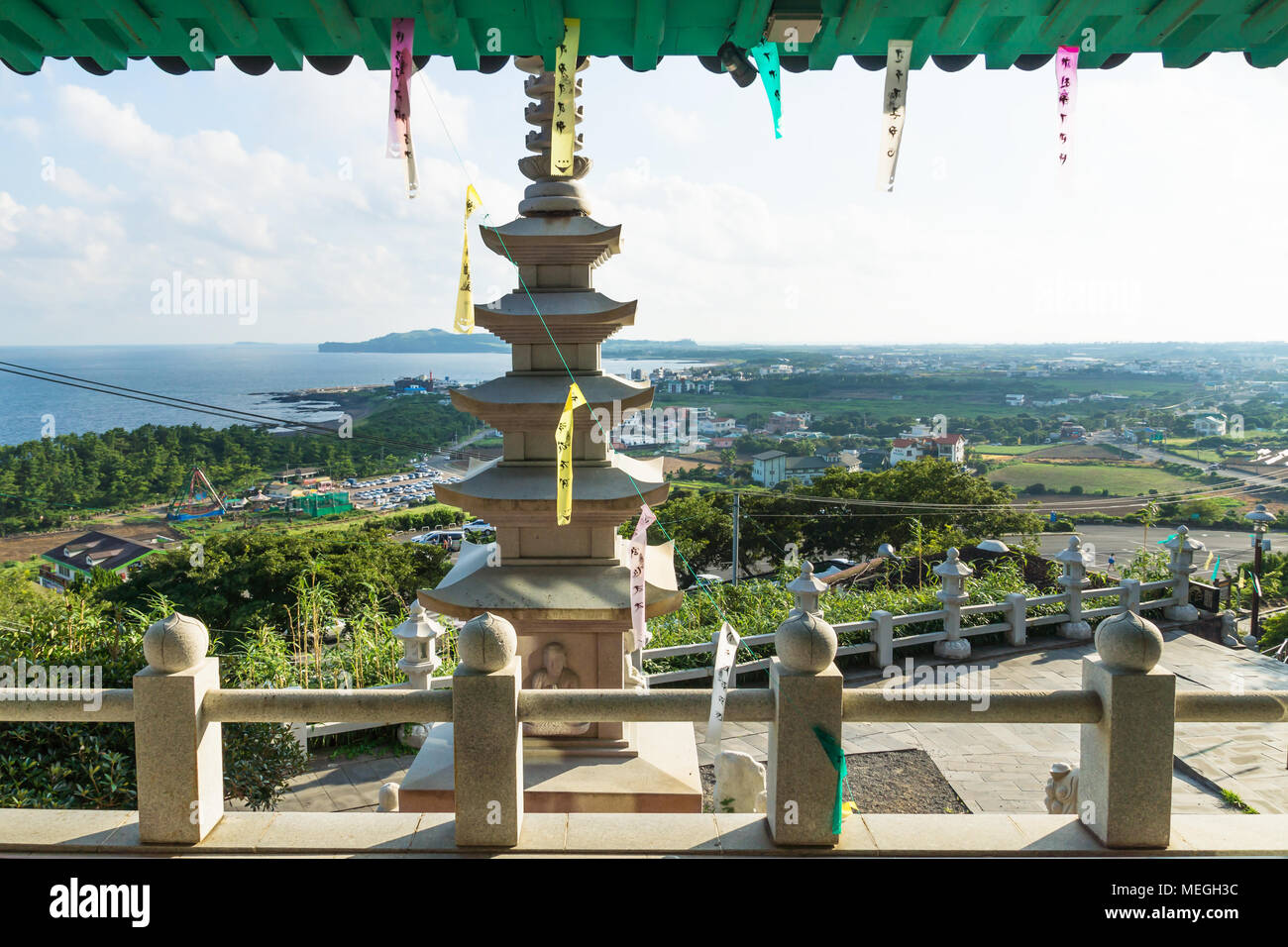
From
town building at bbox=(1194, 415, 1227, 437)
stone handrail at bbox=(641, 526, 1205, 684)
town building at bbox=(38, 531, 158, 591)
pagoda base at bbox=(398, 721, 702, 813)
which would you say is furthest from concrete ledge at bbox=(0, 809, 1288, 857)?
town building at bbox=(1194, 415, 1227, 437)

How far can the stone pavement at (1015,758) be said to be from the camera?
28.2ft

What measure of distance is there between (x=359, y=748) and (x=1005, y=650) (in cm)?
1047

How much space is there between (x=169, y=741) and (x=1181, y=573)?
1690 cm

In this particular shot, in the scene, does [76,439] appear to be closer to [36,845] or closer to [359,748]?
[359,748]

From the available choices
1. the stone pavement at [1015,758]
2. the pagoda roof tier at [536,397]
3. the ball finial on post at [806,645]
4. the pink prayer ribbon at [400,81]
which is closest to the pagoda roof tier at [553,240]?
the pagoda roof tier at [536,397]

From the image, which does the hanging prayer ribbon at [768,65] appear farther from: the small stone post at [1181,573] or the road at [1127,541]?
the road at [1127,541]

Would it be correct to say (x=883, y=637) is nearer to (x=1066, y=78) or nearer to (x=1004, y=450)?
(x=1066, y=78)

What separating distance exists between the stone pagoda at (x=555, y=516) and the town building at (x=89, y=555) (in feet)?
115

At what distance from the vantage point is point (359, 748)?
974 cm

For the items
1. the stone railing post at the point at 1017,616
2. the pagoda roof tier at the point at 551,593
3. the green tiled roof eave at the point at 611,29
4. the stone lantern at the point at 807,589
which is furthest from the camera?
the stone railing post at the point at 1017,616

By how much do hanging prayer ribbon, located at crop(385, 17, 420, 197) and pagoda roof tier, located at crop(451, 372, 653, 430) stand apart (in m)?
2.34

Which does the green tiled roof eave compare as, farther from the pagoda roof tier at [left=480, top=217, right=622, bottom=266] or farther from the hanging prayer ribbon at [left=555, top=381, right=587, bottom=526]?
the pagoda roof tier at [left=480, top=217, right=622, bottom=266]

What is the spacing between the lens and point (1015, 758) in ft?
31.9

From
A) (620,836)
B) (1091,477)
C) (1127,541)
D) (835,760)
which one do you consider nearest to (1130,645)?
(835,760)
